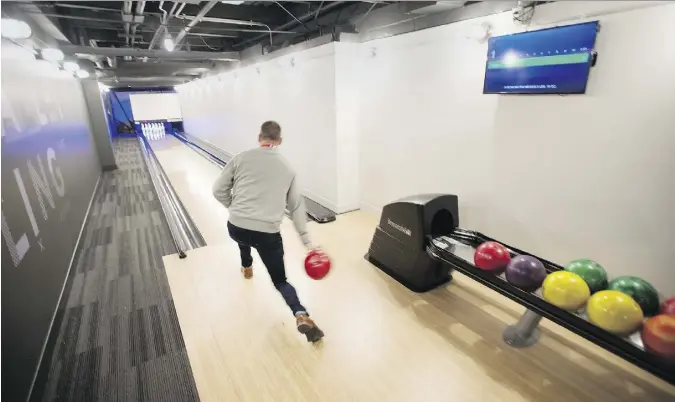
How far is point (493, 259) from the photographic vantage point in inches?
87.0

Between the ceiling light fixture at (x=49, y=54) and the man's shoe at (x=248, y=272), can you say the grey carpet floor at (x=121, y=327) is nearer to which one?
the man's shoe at (x=248, y=272)

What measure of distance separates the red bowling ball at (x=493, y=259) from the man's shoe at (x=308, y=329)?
115 cm

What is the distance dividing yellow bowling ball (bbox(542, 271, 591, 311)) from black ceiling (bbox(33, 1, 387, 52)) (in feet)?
10.8

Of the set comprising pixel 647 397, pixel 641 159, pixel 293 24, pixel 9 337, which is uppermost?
pixel 293 24

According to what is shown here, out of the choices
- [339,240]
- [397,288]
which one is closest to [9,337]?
[397,288]

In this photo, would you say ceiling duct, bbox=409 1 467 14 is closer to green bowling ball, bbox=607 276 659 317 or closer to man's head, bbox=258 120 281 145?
man's head, bbox=258 120 281 145

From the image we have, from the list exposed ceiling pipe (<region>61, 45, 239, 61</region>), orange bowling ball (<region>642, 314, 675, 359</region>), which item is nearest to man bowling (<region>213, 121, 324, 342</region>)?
orange bowling ball (<region>642, 314, 675, 359</region>)

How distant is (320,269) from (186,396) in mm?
1009

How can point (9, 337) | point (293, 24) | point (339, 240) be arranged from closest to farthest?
point (9, 337), point (339, 240), point (293, 24)

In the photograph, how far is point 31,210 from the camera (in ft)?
7.96

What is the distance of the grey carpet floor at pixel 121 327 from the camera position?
6.31ft

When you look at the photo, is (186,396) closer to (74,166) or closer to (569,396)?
(569,396)

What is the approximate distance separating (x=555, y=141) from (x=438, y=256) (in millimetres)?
1237

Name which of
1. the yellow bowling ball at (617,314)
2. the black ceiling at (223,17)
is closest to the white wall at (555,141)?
the black ceiling at (223,17)
